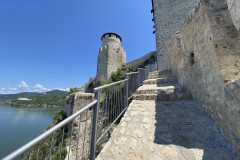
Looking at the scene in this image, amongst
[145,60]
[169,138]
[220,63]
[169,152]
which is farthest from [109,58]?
[169,152]

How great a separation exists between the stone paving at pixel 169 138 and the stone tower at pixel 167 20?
29.2ft

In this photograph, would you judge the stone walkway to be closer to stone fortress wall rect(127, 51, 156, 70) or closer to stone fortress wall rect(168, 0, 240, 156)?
stone fortress wall rect(168, 0, 240, 156)

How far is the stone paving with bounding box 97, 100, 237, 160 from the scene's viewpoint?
1302 mm

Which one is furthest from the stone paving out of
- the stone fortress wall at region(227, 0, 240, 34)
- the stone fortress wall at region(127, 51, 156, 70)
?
the stone fortress wall at region(127, 51, 156, 70)

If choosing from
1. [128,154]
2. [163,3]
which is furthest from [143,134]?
[163,3]

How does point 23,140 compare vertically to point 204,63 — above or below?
below

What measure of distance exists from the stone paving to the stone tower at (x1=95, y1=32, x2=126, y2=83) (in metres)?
13.1

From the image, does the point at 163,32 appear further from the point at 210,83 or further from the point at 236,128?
the point at 236,128

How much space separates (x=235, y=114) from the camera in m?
1.26

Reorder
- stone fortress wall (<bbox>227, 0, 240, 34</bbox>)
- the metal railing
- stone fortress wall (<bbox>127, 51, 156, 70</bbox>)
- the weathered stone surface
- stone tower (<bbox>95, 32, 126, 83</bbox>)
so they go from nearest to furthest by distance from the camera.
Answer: the metal railing
the weathered stone surface
stone fortress wall (<bbox>227, 0, 240, 34</bbox>)
stone fortress wall (<bbox>127, 51, 156, 70</bbox>)
stone tower (<bbox>95, 32, 126, 83</bbox>)

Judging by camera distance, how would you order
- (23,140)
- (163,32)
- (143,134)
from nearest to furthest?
(143,134) → (163,32) → (23,140)

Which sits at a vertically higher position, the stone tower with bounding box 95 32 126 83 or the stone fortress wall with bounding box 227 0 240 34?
the stone tower with bounding box 95 32 126 83

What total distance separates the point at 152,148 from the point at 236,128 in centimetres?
106

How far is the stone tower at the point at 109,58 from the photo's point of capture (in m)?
15.4
